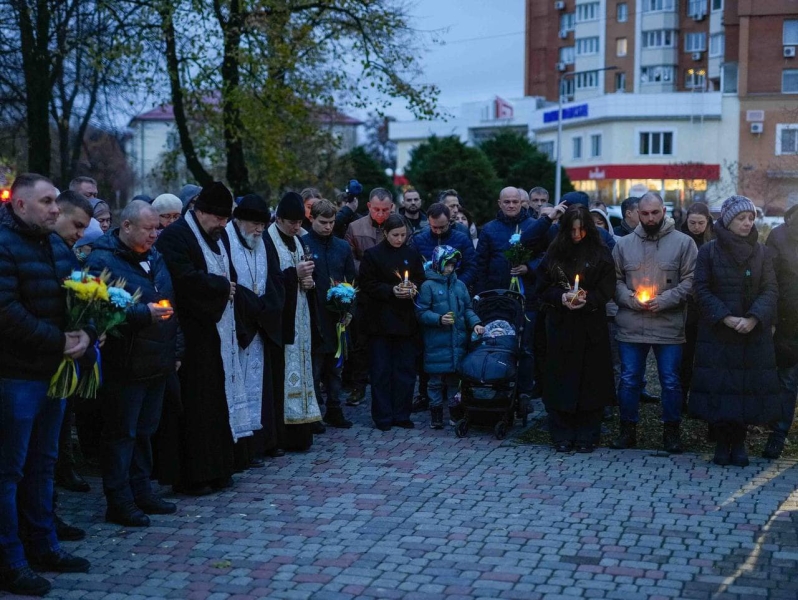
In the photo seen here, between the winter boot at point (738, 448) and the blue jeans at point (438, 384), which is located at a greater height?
the blue jeans at point (438, 384)

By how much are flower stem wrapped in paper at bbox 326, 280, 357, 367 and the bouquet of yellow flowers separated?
3.91 meters

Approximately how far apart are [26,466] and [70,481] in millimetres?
1981

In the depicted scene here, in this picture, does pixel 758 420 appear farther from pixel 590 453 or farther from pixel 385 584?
pixel 385 584

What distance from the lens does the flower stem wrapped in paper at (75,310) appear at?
604cm

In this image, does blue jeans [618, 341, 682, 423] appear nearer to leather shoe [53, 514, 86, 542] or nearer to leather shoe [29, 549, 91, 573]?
leather shoe [53, 514, 86, 542]

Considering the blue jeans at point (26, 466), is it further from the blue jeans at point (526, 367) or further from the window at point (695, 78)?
the window at point (695, 78)

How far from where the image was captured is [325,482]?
27.6 feet

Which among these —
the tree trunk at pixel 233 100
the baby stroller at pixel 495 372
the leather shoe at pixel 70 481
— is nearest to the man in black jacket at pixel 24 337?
the leather shoe at pixel 70 481

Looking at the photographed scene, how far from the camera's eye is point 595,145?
71.5 meters

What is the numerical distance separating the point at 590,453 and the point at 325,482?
250cm

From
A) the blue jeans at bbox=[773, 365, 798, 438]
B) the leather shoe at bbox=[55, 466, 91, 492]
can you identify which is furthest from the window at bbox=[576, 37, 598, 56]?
the leather shoe at bbox=[55, 466, 91, 492]

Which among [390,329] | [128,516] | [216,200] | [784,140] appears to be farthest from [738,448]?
[784,140]

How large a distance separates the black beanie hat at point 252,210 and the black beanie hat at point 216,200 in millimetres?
588

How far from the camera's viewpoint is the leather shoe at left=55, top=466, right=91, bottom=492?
8164 mm
